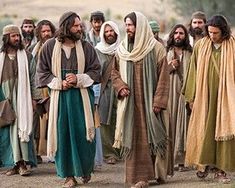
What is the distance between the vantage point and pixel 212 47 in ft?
30.4

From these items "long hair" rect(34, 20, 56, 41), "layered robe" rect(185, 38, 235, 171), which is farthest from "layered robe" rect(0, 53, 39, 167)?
"layered robe" rect(185, 38, 235, 171)

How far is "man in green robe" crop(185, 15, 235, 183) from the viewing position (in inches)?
358

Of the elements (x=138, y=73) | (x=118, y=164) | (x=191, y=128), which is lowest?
(x=118, y=164)

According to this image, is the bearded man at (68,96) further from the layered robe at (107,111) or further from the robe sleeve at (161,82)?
the layered robe at (107,111)

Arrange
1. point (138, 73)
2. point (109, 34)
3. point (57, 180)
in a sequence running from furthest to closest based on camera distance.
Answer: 1. point (109, 34)
2. point (57, 180)
3. point (138, 73)

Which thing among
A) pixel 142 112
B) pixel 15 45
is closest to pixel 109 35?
pixel 15 45

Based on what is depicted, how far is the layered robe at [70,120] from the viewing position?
919 centimetres

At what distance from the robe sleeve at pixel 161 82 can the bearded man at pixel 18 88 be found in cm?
199

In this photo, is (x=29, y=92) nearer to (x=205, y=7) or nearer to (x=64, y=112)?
(x=64, y=112)

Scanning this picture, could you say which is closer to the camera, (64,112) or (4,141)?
(64,112)

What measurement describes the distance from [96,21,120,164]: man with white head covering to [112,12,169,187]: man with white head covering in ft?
6.39

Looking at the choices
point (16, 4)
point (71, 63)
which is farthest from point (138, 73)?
point (16, 4)

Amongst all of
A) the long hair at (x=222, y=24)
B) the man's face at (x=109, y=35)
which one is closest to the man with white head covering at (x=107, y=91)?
the man's face at (x=109, y=35)

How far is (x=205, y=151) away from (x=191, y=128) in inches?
14.1
